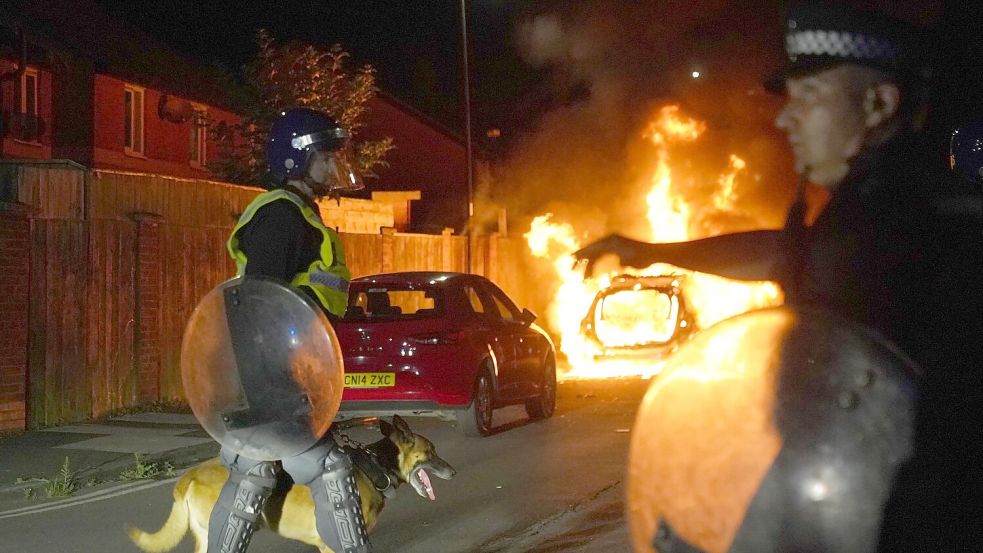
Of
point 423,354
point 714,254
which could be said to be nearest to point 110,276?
point 423,354

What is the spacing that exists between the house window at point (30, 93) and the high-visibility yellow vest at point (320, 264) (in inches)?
813

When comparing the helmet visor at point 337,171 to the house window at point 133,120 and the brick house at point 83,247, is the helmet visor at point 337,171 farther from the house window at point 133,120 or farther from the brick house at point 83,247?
the house window at point 133,120

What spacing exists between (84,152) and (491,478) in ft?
57.9

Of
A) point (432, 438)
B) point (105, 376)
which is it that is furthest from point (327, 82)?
point (432, 438)

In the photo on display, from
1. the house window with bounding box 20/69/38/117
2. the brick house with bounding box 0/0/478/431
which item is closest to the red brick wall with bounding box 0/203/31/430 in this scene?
the brick house with bounding box 0/0/478/431

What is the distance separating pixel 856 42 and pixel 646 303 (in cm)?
1583

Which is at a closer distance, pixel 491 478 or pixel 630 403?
pixel 491 478

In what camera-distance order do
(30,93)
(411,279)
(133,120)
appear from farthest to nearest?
(133,120) → (30,93) → (411,279)

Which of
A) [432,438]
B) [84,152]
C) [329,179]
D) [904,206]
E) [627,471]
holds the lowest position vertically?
[432,438]

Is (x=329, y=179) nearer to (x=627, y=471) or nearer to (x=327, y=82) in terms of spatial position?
(x=627, y=471)

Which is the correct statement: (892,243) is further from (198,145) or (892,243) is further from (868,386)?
(198,145)

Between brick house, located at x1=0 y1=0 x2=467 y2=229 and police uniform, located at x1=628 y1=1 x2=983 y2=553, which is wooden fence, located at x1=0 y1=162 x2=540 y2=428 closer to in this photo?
brick house, located at x1=0 y1=0 x2=467 y2=229

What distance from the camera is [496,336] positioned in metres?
13.0

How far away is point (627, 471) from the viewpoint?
2.08 metres
